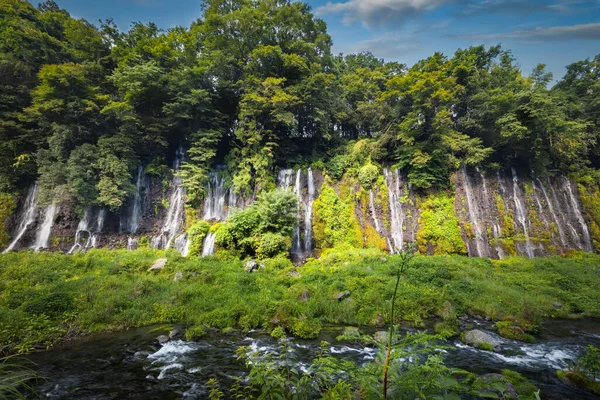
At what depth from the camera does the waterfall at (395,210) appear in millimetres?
20531

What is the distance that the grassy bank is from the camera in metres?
9.48

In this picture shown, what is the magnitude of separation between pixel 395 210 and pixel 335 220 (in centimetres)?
536

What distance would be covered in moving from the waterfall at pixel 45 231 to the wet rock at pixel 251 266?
16355 millimetres

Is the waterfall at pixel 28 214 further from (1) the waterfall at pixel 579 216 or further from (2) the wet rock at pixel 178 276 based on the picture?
(1) the waterfall at pixel 579 216

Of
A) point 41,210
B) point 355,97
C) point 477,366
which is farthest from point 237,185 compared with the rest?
point 477,366

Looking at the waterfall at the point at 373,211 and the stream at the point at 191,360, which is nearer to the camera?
the stream at the point at 191,360

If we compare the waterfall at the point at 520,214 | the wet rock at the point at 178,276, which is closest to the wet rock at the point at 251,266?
the wet rock at the point at 178,276

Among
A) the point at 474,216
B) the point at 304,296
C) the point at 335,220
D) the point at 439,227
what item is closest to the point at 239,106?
the point at 335,220

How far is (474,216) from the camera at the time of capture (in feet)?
68.5

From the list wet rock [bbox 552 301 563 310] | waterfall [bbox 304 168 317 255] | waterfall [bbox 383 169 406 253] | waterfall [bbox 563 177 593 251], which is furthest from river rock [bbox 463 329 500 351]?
waterfall [bbox 563 177 593 251]

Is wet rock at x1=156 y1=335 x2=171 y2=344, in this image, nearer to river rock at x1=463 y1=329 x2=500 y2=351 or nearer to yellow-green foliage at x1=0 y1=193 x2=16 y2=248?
river rock at x1=463 y1=329 x2=500 y2=351

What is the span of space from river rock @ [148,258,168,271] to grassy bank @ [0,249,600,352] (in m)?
0.32

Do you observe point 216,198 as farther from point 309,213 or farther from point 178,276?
point 178,276

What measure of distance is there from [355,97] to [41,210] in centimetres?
3118
